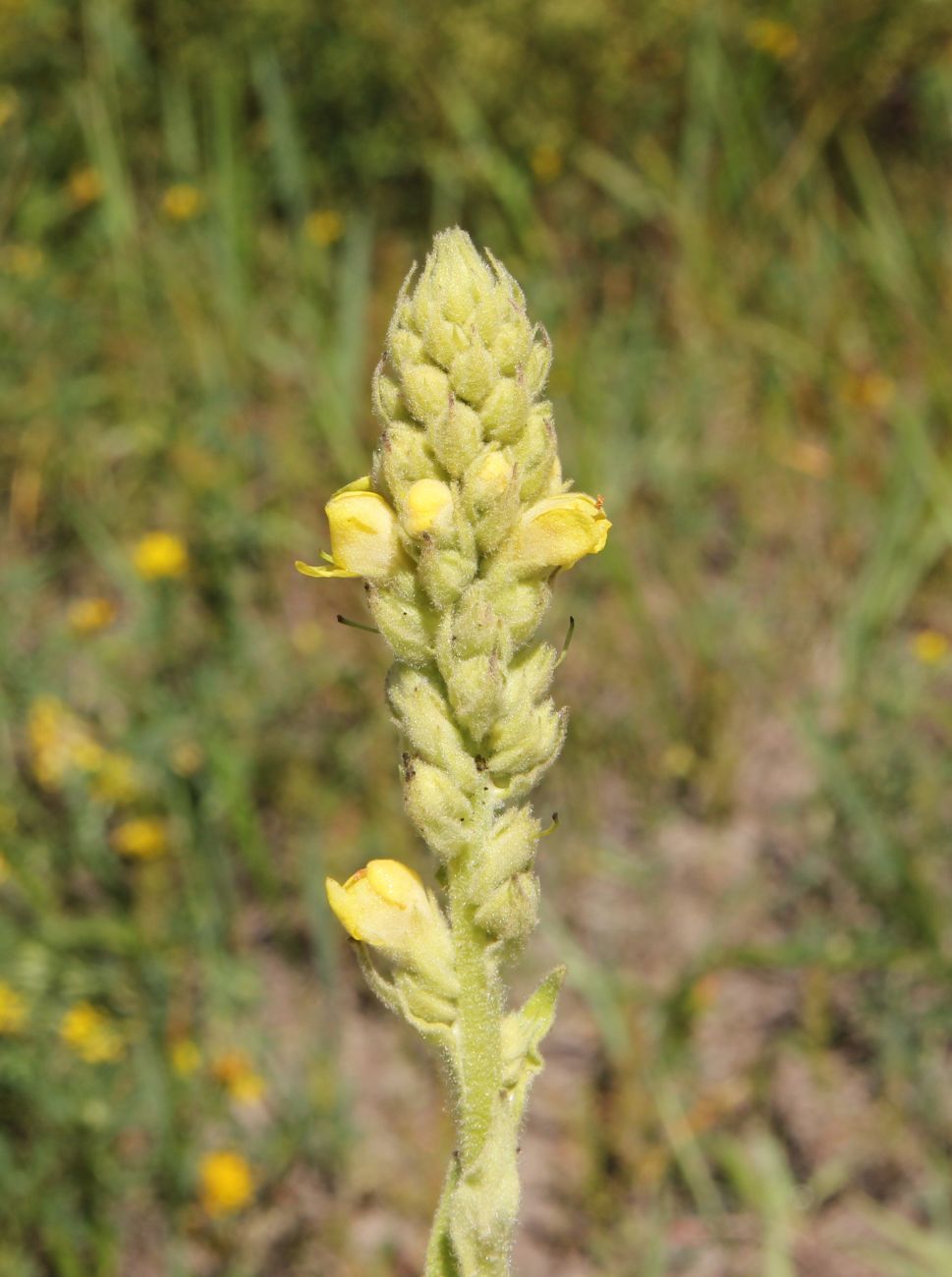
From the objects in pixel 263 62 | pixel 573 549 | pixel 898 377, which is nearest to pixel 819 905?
pixel 898 377

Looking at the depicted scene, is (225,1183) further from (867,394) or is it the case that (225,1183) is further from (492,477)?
(867,394)

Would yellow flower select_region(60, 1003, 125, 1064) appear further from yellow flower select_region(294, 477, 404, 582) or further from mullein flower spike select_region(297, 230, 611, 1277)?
yellow flower select_region(294, 477, 404, 582)

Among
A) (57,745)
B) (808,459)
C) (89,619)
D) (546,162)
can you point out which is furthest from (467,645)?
(546,162)

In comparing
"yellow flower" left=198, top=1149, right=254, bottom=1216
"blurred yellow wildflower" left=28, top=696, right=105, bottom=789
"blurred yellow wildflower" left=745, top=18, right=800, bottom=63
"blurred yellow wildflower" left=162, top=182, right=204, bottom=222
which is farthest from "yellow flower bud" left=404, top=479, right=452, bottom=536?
"blurred yellow wildflower" left=745, top=18, right=800, bottom=63

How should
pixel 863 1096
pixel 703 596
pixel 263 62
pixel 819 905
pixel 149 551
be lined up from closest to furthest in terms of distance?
pixel 863 1096, pixel 819 905, pixel 149 551, pixel 703 596, pixel 263 62

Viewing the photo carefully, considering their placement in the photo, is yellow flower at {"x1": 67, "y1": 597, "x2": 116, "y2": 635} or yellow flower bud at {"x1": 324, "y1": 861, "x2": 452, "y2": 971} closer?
yellow flower bud at {"x1": 324, "y1": 861, "x2": 452, "y2": 971}

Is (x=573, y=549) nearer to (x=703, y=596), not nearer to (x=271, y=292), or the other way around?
(x=703, y=596)

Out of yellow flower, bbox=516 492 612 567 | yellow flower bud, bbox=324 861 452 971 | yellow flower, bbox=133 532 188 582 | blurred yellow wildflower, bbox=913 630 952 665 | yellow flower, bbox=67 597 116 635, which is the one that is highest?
yellow flower, bbox=133 532 188 582
